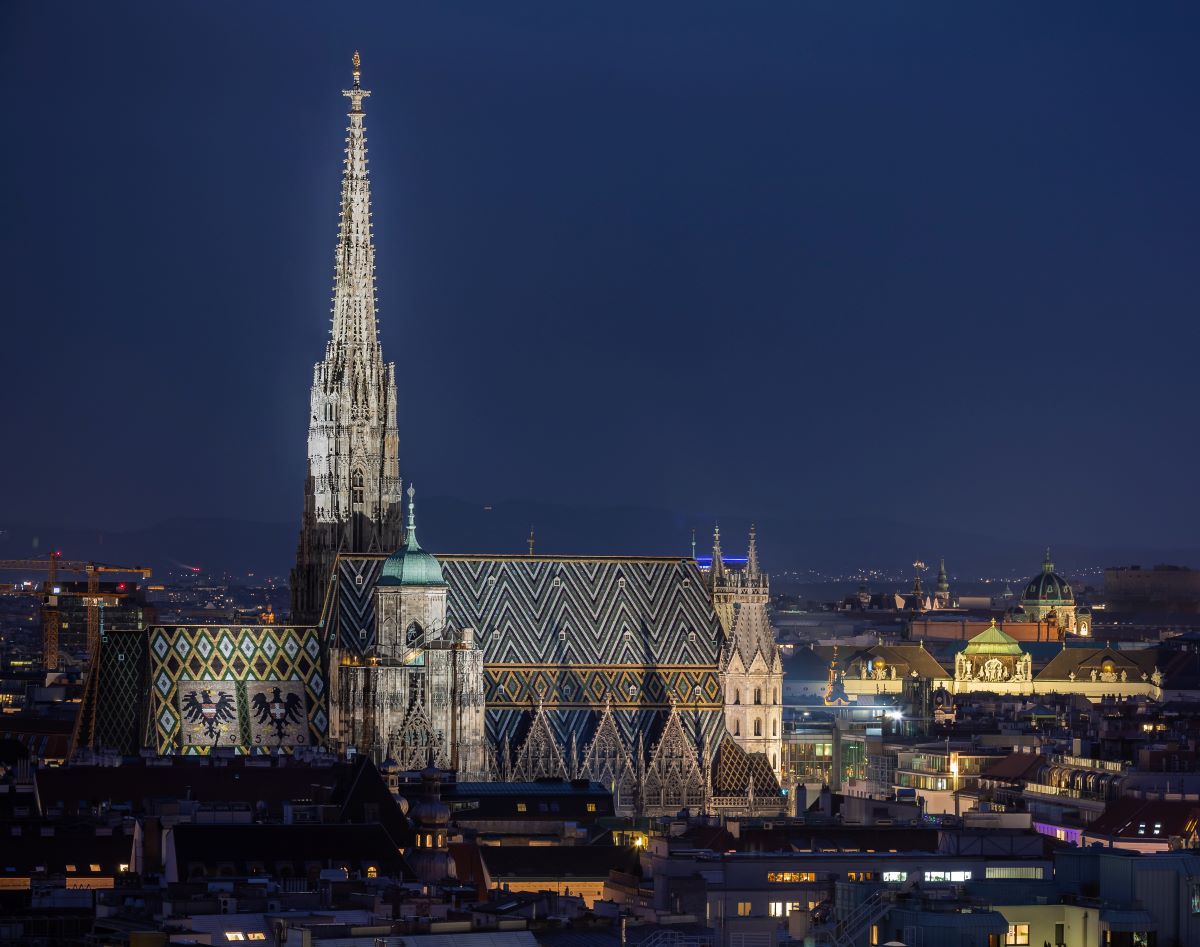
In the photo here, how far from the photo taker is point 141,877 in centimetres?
11888

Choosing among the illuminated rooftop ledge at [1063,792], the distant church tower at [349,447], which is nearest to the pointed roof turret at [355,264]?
the distant church tower at [349,447]

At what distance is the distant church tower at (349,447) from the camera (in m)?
173

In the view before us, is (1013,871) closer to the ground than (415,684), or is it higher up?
closer to the ground

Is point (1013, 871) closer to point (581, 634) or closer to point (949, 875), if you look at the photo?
point (949, 875)

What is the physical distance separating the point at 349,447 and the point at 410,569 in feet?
36.4

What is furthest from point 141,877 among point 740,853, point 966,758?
point 966,758

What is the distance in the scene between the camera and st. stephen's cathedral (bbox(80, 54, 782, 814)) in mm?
162250

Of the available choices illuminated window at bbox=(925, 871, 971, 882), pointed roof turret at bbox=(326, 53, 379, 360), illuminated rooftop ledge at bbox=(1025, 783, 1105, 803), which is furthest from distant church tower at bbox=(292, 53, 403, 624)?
illuminated window at bbox=(925, 871, 971, 882)

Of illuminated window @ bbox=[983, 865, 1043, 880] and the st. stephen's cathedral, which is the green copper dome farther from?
illuminated window @ bbox=[983, 865, 1043, 880]

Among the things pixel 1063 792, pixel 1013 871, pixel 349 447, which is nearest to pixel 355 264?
pixel 349 447

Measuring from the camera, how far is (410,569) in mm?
163250

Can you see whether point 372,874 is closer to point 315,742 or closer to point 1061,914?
point 1061,914

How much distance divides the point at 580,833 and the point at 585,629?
22.8 metres

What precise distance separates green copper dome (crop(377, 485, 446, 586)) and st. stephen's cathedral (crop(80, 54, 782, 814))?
0.27 feet
